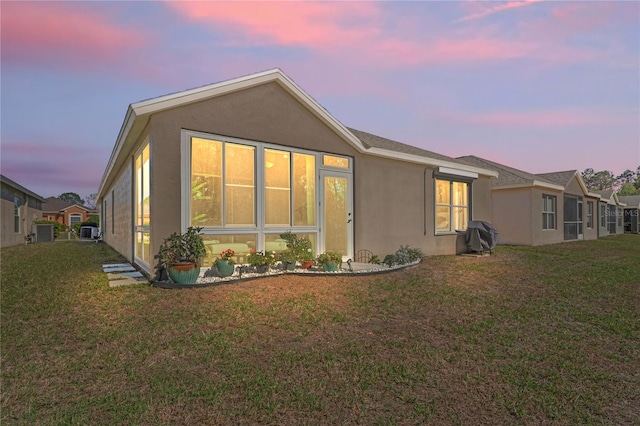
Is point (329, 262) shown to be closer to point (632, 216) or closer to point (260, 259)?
point (260, 259)

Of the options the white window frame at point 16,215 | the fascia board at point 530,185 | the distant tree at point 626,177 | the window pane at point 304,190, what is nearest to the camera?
the window pane at point 304,190

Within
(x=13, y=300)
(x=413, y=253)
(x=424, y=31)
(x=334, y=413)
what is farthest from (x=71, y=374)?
(x=424, y=31)

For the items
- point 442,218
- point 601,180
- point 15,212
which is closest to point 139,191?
point 442,218

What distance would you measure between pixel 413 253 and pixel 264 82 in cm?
587

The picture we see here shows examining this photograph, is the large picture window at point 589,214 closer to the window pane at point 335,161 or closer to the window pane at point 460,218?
the window pane at point 460,218

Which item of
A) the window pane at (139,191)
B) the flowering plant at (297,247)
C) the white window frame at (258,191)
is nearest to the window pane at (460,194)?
the white window frame at (258,191)

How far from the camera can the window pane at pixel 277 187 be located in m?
7.59

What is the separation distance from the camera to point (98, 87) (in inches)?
471

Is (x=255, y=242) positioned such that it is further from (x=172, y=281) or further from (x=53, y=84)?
(x=53, y=84)

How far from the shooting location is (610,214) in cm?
3048

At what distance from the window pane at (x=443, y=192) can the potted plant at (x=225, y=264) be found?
7879 mm

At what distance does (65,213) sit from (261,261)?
1893 inches

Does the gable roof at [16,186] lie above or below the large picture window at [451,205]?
above

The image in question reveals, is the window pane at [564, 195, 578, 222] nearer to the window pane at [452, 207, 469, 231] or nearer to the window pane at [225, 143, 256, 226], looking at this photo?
the window pane at [452, 207, 469, 231]
